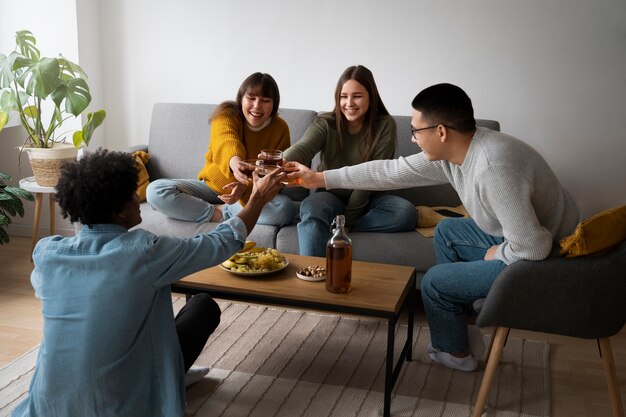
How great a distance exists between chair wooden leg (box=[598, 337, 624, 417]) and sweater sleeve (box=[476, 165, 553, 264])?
38 centimetres

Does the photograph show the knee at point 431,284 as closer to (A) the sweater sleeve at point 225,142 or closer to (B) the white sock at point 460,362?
(B) the white sock at point 460,362

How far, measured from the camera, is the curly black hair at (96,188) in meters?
1.79

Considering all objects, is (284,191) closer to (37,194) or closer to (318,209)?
(318,209)

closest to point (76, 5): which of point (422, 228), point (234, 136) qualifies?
point (234, 136)

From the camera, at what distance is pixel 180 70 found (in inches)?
171

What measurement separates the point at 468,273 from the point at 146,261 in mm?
1197

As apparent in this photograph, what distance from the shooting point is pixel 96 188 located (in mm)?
1791

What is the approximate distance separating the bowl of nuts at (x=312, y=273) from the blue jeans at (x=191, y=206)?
823 mm

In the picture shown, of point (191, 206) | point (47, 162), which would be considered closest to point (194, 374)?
point (191, 206)

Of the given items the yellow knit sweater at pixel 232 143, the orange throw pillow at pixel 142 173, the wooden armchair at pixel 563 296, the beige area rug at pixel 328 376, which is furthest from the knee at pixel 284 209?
the wooden armchair at pixel 563 296

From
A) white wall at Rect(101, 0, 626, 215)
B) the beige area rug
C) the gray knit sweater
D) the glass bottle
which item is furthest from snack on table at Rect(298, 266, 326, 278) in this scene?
white wall at Rect(101, 0, 626, 215)

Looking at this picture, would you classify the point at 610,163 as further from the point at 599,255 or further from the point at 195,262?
the point at 195,262

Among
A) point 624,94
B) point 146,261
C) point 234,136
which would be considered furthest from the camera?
point 624,94

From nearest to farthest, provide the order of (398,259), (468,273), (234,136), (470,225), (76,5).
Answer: (468,273)
(470,225)
(398,259)
(234,136)
(76,5)
